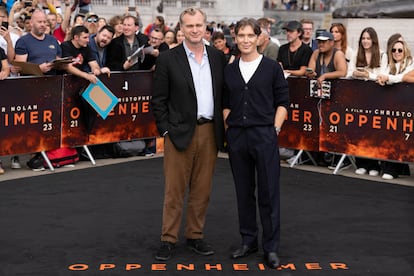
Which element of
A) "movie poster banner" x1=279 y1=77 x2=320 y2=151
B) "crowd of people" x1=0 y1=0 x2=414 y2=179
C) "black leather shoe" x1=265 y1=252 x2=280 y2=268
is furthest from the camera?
"movie poster banner" x1=279 y1=77 x2=320 y2=151

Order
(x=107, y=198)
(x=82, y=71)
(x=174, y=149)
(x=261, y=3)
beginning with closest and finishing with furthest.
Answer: (x=174, y=149)
(x=107, y=198)
(x=82, y=71)
(x=261, y=3)

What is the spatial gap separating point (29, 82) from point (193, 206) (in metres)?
4.53

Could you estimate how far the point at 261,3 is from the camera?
2002 inches

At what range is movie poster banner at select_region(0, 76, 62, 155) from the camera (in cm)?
1168

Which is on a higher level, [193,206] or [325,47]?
[325,47]

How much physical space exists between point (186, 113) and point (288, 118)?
5.17m

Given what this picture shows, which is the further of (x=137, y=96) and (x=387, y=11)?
(x=387, y=11)

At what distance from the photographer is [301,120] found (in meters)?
12.7

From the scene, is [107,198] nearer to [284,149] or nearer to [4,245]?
[4,245]

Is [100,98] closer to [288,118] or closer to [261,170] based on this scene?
[288,118]

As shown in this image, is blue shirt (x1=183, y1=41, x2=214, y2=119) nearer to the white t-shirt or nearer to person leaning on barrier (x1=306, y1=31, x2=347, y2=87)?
the white t-shirt

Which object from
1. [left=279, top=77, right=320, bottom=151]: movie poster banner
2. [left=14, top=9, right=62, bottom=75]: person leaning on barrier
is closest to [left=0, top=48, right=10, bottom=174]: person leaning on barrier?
[left=14, top=9, right=62, bottom=75]: person leaning on barrier

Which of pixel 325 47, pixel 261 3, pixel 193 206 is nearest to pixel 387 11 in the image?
pixel 325 47

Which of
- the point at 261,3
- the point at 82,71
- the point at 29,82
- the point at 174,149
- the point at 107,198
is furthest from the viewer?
the point at 261,3
